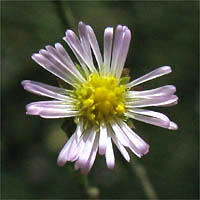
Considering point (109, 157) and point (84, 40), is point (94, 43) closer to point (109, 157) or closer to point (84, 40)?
point (84, 40)

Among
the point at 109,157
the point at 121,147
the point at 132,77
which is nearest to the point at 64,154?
the point at 109,157

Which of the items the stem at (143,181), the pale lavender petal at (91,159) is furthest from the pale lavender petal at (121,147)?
the stem at (143,181)

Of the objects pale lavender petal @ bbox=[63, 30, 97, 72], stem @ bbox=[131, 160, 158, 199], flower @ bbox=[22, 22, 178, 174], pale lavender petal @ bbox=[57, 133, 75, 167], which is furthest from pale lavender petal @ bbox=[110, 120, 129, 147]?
stem @ bbox=[131, 160, 158, 199]

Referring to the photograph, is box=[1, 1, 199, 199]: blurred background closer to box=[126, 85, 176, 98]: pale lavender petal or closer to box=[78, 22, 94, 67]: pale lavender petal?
box=[126, 85, 176, 98]: pale lavender petal

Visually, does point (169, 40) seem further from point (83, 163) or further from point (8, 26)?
point (83, 163)

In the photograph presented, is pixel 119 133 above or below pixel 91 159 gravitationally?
above

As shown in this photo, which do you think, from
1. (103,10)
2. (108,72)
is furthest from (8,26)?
(108,72)

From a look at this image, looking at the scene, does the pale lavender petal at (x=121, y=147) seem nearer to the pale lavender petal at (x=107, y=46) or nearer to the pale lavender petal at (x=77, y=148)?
the pale lavender petal at (x=77, y=148)
